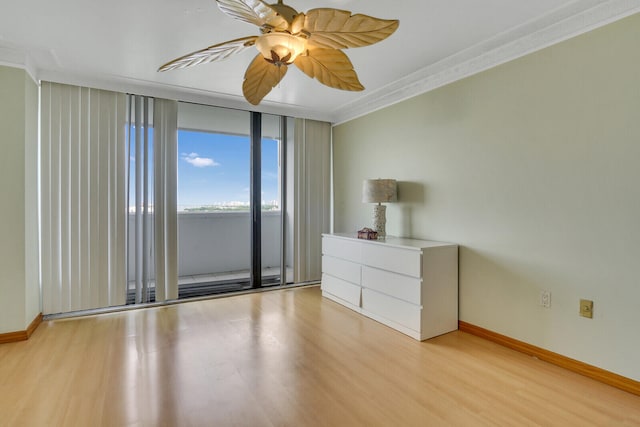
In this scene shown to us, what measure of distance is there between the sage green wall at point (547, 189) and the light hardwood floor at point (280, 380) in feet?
1.14

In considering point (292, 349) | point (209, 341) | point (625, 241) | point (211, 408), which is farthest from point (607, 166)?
point (209, 341)

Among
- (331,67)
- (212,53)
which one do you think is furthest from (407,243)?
(212,53)

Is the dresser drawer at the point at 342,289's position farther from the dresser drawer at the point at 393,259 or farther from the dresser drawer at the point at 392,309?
the dresser drawer at the point at 393,259

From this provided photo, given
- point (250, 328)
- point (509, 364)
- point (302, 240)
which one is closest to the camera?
point (509, 364)

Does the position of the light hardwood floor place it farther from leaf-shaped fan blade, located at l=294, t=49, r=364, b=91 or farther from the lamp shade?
leaf-shaped fan blade, located at l=294, t=49, r=364, b=91

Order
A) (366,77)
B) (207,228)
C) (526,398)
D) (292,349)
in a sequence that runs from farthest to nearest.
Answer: (207,228), (366,77), (292,349), (526,398)

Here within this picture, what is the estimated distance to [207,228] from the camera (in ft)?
17.1

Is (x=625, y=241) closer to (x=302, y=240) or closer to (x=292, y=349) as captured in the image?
(x=292, y=349)

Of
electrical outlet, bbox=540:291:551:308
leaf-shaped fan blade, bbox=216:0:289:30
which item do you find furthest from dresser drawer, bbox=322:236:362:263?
leaf-shaped fan blade, bbox=216:0:289:30

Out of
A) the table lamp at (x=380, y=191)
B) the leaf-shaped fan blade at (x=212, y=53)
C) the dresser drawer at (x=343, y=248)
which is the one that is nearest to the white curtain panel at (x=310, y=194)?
the dresser drawer at (x=343, y=248)

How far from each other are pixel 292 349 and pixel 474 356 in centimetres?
138

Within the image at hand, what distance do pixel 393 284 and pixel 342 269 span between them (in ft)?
2.70

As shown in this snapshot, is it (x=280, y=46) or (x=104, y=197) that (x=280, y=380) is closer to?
(x=280, y=46)

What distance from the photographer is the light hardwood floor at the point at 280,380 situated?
5.82ft
